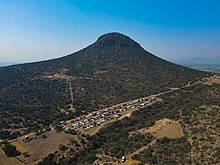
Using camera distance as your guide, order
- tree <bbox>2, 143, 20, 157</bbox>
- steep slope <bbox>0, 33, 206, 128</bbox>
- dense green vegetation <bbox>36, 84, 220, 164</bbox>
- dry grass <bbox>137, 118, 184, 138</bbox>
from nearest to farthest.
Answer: dense green vegetation <bbox>36, 84, 220, 164</bbox>
tree <bbox>2, 143, 20, 157</bbox>
dry grass <bbox>137, 118, 184, 138</bbox>
steep slope <bbox>0, 33, 206, 128</bbox>

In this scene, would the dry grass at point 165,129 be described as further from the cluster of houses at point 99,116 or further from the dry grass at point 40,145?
the dry grass at point 40,145

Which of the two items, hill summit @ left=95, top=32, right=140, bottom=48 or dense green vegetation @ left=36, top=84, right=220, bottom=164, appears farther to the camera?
hill summit @ left=95, top=32, right=140, bottom=48

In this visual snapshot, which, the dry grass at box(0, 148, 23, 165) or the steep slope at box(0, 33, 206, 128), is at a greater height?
the steep slope at box(0, 33, 206, 128)

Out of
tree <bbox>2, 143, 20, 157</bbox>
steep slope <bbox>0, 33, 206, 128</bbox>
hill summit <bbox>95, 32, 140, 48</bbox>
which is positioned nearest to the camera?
tree <bbox>2, 143, 20, 157</bbox>

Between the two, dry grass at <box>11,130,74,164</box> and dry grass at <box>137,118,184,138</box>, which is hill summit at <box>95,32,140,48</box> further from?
dry grass at <box>11,130,74,164</box>

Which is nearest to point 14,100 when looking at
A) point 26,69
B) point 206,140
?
point 26,69

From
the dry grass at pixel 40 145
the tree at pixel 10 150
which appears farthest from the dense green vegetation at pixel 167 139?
the tree at pixel 10 150

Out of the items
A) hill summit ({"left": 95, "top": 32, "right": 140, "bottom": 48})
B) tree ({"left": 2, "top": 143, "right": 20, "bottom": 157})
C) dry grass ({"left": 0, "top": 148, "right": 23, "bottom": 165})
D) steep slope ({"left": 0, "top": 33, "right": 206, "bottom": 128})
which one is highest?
hill summit ({"left": 95, "top": 32, "right": 140, "bottom": 48})

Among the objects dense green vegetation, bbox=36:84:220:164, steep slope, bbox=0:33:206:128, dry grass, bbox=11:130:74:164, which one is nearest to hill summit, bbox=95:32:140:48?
steep slope, bbox=0:33:206:128
